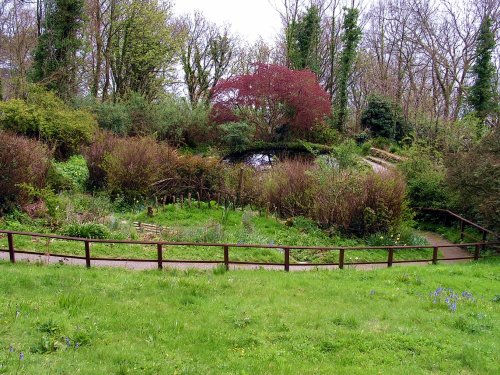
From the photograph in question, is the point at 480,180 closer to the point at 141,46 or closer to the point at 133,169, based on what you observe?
the point at 133,169

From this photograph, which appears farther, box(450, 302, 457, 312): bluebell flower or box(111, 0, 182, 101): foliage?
box(111, 0, 182, 101): foliage

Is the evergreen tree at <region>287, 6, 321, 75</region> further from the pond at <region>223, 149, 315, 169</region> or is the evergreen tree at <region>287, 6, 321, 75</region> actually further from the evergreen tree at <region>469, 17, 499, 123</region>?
the evergreen tree at <region>469, 17, 499, 123</region>

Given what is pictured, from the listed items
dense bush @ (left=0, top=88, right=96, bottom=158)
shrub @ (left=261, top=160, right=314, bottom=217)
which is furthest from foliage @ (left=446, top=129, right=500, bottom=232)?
dense bush @ (left=0, top=88, right=96, bottom=158)

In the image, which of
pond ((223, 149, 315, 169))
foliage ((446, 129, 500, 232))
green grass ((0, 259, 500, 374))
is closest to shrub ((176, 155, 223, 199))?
foliage ((446, 129, 500, 232))

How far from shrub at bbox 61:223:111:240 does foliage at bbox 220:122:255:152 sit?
1911 centimetres

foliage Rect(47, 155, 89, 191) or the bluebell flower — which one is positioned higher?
foliage Rect(47, 155, 89, 191)

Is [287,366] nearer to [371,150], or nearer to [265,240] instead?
[265,240]

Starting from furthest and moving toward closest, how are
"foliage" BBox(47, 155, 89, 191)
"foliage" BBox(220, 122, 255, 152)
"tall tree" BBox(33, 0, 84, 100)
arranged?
"foliage" BBox(220, 122, 255, 152) → "tall tree" BBox(33, 0, 84, 100) → "foliage" BBox(47, 155, 89, 191)

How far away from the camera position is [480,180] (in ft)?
45.7

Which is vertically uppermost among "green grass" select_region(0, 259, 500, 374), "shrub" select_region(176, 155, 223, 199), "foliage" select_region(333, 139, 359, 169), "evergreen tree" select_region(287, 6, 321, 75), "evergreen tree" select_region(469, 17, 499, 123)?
"evergreen tree" select_region(287, 6, 321, 75)

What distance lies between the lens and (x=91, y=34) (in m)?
31.8

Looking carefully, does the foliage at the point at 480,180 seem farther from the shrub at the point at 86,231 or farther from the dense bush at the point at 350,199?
the shrub at the point at 86,231

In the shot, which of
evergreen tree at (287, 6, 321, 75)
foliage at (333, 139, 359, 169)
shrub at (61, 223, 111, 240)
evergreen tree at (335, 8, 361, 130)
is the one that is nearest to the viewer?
shrub at (61, 223, 111, 240)

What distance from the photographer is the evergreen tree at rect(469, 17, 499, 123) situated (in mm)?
30562
